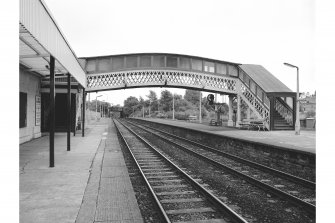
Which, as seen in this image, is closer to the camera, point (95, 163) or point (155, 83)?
point (95, 163)

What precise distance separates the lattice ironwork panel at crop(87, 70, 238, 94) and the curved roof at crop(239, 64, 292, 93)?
8.44ft

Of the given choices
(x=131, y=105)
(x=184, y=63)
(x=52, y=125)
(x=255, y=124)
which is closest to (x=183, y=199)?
(x=52, y=125)

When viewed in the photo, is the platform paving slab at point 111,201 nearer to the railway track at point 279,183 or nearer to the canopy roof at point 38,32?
the railway track at point 279,183

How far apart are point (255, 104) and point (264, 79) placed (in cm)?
250

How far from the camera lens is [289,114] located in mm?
24656

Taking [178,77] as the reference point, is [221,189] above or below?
below

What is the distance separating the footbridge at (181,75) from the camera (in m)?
27.1

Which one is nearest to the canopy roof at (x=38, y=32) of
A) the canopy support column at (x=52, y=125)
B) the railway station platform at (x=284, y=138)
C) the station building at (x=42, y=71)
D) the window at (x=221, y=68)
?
the station building at (x=42, y=71)
